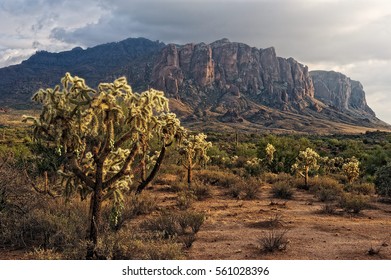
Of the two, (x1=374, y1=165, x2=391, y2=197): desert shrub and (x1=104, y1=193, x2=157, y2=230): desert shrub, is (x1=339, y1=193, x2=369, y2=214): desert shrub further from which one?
(x1=104, y1=193, x2=157, y2=230): desert shrub

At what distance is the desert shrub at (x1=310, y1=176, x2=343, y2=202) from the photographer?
1666 centimetres

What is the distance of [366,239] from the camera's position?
32.4 ft

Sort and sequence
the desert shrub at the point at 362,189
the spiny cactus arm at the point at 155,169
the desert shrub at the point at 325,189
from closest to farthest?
the spiny cactus arm at the point at 155,169 → the desert shrub at the point at 325,189 → the desert shrub at the point at 362,189

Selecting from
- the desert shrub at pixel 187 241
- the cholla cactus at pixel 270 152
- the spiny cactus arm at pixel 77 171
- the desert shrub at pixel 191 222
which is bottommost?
the desert shrub at pixel 187 241

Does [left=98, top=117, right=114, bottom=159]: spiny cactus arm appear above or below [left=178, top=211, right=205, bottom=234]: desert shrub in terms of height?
above

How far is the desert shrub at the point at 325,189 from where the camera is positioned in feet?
54.6

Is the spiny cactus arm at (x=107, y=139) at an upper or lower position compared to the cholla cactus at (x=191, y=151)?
upper

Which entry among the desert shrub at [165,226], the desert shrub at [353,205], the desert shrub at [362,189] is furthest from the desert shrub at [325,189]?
the desert shrub at [165,226]

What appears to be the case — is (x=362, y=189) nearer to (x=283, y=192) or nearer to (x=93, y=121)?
(x=283, y=192)

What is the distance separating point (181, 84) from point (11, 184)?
188 m

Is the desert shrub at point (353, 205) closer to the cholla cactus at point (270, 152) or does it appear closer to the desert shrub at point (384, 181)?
the desert shrub at point (384, 181)

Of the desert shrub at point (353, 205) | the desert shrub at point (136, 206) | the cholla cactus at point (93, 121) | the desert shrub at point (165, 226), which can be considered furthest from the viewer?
the desert shrub at point (353, 205)

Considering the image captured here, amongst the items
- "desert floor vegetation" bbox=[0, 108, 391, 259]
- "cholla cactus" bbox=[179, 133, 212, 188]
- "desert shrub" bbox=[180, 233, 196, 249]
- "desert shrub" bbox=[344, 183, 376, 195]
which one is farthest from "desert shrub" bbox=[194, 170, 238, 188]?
"desert shrub" bbox=[180, 233, 196, 249]

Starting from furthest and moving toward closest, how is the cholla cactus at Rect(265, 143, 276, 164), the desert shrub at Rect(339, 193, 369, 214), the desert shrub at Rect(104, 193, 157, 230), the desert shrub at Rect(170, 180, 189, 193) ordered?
1. the cholla cactus at Rect(265, 143, 276, 164)
2. the desert shrub at Rect(170, 180, 189, 193)
3. the desert shrub at Rect(339, 193, 369, 214)
4. the desert shrub at Rect(104, 193, 157, 230)
